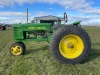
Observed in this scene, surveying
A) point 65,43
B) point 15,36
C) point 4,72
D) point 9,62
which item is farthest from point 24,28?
point 4,72

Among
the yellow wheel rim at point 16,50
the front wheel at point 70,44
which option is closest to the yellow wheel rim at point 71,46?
the front wheel at point 70,44

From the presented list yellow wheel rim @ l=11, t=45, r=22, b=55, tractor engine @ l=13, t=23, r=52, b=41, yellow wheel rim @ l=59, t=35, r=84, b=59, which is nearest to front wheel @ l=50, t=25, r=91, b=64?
yellow wheel rim @ l=59, t=35, r=84, b=59

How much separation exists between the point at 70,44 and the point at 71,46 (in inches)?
3.0

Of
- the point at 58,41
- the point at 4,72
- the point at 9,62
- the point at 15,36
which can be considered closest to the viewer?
the point at 4,72

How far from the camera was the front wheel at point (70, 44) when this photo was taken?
6.47m

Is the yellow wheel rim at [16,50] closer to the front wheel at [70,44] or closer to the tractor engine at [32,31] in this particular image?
the tractor engine at [32,31]

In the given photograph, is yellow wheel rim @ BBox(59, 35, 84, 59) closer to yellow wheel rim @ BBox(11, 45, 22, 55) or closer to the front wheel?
the front wheel

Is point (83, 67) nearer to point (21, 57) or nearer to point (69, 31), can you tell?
point (69, 31)

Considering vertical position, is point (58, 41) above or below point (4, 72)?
above

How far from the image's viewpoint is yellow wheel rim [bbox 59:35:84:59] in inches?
261

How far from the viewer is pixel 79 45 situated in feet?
22.1

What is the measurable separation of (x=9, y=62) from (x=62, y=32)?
2153 millimetres

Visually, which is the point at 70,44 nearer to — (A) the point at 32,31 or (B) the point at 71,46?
(B) the point at 71,46

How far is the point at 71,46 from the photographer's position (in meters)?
6.68
